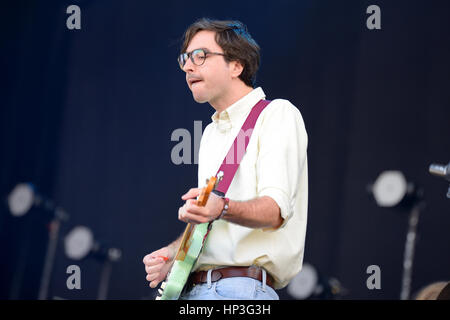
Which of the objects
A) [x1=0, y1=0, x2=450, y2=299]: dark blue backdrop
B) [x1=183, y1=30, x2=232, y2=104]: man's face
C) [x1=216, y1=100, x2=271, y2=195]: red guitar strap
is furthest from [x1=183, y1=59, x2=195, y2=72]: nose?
[x1=0, y1=0, x2=450, y2=299]: dark blue backdrop

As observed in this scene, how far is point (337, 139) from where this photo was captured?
16.2 ft

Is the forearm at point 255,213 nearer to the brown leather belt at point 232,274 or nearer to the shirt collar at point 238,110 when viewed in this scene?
the brown leather belt at point 232,274

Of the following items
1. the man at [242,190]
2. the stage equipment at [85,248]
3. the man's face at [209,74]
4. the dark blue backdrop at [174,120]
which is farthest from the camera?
the stage equipment at [85,248]

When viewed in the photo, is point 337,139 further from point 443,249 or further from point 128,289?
point 128,289

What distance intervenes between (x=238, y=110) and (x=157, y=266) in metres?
0.65

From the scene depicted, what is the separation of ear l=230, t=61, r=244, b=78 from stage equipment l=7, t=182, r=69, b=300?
3011 millimetres

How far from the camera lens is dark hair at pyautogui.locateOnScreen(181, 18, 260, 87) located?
2.34 m

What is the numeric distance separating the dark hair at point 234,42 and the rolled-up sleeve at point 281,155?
29 centimetres

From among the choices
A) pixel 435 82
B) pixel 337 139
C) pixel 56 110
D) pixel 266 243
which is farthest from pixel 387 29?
pixel 266 243

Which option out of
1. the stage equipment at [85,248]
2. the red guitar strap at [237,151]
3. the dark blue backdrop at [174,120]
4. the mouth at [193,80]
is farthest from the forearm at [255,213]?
the stage equipment at [85,248]

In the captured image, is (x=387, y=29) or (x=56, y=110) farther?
(x=56, y=110)

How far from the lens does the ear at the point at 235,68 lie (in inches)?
92.0

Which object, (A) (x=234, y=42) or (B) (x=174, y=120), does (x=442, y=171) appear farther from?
(B) (x=174, y=120)
